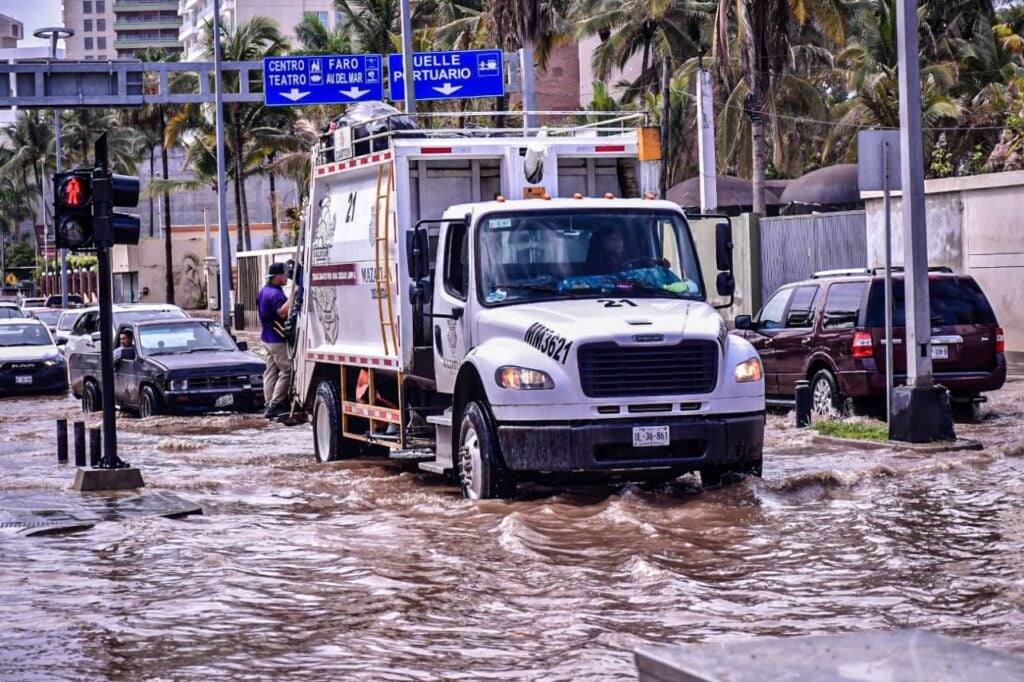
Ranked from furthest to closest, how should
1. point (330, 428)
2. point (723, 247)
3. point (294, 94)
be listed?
point (294, 94)
point (330, 428)
point (723, 247)

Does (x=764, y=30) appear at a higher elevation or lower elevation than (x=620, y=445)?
higher

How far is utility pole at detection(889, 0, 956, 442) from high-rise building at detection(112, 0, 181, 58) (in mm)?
153564

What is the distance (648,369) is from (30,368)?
22.2 m

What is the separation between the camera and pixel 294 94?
119 feet

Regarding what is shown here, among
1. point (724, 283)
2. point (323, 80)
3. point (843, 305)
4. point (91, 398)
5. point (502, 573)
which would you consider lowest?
point (502, 573)

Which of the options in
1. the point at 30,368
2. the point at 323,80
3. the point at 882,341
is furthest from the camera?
the point at 323,80

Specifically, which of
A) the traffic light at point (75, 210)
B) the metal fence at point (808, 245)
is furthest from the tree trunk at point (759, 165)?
the traffic light at point (75, 210)

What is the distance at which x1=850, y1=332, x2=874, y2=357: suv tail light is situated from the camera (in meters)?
18.1

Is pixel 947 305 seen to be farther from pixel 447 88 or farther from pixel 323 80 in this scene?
pixel 323 80

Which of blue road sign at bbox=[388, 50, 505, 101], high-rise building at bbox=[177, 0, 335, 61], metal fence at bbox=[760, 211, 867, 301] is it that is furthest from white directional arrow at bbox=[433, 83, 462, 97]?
high-rise building at bbox=[177, 0, 335, 61]

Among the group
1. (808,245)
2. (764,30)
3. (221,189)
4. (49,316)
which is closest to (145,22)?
(49,316)

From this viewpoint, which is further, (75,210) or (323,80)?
(323,80)

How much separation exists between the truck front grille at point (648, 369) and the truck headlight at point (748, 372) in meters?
0.22

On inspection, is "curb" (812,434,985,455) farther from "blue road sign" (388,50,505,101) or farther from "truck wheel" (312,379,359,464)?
"blue road sign" (388,50,505,101)
